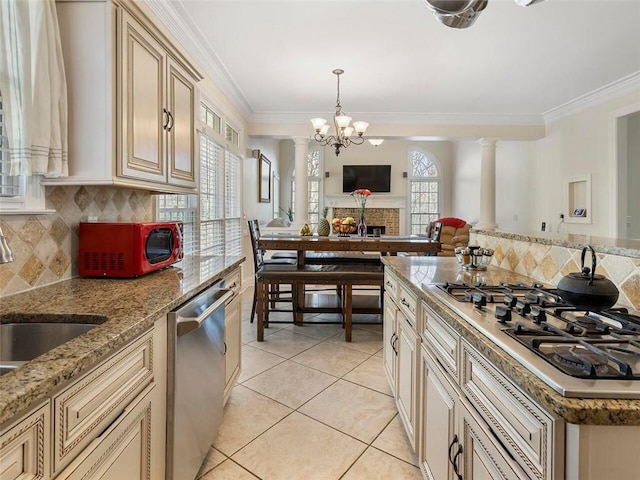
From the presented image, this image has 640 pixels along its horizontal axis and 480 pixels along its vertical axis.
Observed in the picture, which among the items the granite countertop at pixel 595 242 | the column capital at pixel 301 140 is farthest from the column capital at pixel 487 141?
the granite countertop at pixel 595 242

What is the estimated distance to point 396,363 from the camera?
1.96 metres

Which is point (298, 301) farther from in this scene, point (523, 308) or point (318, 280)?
point (523, 308)

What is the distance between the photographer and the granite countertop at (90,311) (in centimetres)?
65

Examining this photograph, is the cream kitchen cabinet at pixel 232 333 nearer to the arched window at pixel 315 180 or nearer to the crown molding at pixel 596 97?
the crown molding at pixel 596 97

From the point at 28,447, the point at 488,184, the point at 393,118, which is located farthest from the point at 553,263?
the point at 488,184

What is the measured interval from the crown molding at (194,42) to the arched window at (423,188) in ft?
19.8

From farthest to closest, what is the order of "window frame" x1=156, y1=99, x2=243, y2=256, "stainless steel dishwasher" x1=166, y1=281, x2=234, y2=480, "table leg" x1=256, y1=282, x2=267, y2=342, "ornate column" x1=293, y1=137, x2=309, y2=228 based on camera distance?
"ornate column" x1=293, y1=137, x2=309, y2=228
"window frame" x1=156, y1=99, x2=243, y2=256
"table leg" x1=256, y1=282, x2=267, y2=342
"stainless steel dishwasher" x1=166, y1=281, x2=234, y2=480

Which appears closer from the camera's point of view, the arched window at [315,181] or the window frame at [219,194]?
the window frame at [219,194]

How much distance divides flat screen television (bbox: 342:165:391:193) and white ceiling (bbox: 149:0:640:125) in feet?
14.2

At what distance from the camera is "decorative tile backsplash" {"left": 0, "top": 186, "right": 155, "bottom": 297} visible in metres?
1.33

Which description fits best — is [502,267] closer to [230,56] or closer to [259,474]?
[259,474]

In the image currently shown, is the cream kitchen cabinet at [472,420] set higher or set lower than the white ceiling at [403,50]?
lower

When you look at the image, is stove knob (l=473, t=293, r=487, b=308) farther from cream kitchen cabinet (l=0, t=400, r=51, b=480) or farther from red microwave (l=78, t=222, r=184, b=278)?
red microwave (l=78, t=222, r=184, b=278)

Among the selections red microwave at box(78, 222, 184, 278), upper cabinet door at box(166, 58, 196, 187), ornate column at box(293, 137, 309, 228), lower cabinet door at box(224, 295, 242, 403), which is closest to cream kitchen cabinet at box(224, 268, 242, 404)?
lower cabinet door at box(224, 295, 242, 403)
